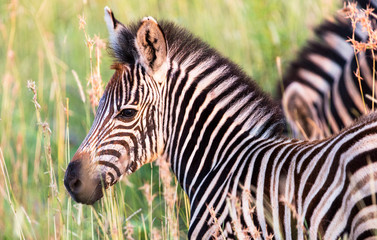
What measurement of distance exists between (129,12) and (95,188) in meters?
5.70

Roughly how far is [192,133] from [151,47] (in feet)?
2.10

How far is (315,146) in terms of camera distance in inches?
135

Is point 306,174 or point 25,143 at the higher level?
point 25,143

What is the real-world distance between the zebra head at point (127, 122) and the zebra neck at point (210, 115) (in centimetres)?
11

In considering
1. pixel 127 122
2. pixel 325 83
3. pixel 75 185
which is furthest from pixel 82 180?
pixel 325 83

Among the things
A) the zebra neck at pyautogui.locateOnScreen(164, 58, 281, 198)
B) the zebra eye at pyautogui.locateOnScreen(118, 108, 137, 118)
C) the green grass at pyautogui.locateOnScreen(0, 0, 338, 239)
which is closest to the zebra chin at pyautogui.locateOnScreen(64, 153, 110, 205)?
the zebra eye at pyautogui.locateOnScreen(118, 108, 137, 118)

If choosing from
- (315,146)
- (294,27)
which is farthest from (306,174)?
(294,27)

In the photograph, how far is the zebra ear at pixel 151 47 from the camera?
3.83 metres

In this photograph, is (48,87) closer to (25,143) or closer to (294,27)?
(25,143)

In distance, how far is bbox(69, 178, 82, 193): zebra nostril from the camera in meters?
3.80

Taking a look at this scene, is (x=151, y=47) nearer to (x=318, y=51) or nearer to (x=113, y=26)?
(x=113, y=26)

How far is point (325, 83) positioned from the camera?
6.24 metres

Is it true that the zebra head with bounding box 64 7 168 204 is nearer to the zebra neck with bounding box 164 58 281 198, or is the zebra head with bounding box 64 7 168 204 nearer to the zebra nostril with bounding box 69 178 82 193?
the zebra nostril with bounding box 69 178 82 193

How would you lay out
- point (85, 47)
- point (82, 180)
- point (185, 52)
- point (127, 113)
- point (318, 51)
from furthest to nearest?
point (85, 47), point (318, 51), point (185, 52), point (127, 113), point (82, 180)
